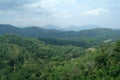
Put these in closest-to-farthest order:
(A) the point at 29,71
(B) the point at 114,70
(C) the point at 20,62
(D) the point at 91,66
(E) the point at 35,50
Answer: (B) the point at 114,70 < (D) the point at 91,66 < (A) the point at 29,71 < (C) the point at 20,62 < (E) the point at 35,50

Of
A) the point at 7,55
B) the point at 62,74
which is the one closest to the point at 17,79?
the point at 62,74

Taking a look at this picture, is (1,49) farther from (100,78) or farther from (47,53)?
(100,78)

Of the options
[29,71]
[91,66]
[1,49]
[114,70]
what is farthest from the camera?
[1,49]

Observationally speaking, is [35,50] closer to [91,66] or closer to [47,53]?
[47,53]

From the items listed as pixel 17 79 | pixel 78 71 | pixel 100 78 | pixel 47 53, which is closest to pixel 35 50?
pixel 47 53

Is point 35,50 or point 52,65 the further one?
point 35,50

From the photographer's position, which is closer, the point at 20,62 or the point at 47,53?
the point at 20,62

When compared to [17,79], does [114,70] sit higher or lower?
higher

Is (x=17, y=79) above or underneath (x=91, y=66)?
underneath

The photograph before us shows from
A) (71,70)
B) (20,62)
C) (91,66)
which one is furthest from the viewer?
(20,62)
